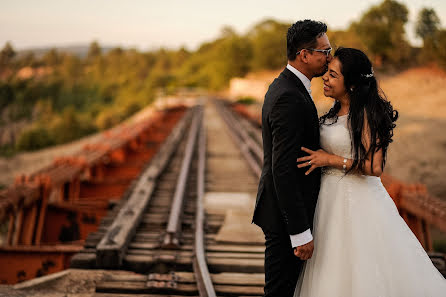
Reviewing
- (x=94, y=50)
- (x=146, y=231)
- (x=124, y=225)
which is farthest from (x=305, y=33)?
(x=94, y=50)

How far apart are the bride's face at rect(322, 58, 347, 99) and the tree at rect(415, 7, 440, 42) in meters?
30.4

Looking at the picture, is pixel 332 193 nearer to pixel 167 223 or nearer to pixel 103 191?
pixel 167 223

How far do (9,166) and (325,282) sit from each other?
82.7 feet

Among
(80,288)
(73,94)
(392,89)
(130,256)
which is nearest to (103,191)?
(130,256)

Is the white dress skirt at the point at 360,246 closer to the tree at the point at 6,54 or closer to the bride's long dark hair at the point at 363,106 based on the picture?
the bride's long dark hair at the point at 363,106

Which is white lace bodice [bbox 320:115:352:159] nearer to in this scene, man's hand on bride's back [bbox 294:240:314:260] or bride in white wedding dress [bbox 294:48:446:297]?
bride in white wedding dress [bbox 294:48:446:297]

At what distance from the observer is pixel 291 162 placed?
198 centimetres

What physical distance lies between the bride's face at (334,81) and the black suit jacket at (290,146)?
129 millimetres

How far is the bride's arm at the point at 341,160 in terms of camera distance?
1.99m

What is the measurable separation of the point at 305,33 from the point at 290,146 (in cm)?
59

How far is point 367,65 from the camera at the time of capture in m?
2.09

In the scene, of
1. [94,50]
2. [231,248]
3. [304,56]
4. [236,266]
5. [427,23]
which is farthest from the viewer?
[94,50]

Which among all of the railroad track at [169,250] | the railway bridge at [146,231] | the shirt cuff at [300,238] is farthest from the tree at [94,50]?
the shirt cuff at [300,238]

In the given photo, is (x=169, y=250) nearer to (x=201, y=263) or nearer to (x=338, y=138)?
(x=201, y=263)
